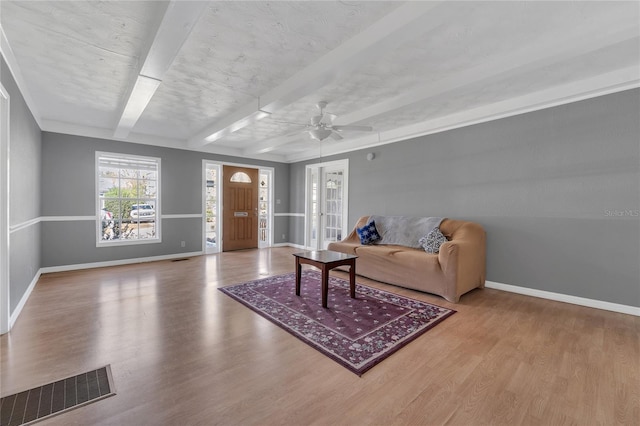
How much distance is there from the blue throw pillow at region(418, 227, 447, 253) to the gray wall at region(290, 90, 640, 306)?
571 mm

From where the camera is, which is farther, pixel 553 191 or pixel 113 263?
pixel 113 263

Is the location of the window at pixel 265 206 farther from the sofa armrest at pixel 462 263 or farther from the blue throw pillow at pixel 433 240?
the sofa armrest at pixel 462 263

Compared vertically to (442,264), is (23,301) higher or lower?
lower

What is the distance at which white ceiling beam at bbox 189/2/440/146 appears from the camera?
74.4 inches

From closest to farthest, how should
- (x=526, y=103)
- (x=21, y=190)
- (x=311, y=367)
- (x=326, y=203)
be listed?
1. (x=311, y=367)
2. (x=21, y=190)
3. (x=526, y=103)
4. (x=326, y=203)

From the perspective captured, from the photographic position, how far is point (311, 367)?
2004mm

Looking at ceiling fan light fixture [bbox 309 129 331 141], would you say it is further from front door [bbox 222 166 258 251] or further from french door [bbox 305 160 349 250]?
front door [bbox 222 166 258 251]

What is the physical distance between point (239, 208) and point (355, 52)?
5.45 metres

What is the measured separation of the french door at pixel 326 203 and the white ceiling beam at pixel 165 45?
13.3 feet

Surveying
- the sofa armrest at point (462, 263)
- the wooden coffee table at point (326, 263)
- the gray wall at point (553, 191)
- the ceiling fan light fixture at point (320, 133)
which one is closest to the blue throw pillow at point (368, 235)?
the gray wall at point (553, 191)

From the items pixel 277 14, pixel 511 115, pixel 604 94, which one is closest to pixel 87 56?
pixel 277 14

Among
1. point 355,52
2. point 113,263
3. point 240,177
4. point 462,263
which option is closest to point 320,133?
point 355,52

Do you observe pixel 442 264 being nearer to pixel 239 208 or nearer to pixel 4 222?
pixel 4 222

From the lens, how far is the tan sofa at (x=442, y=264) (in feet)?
11.1
